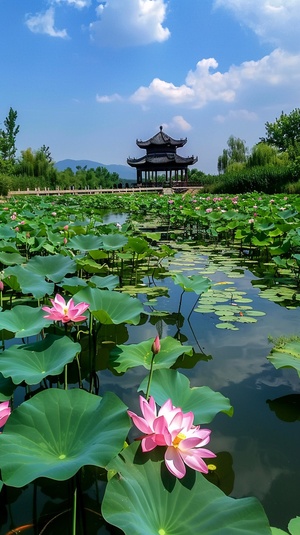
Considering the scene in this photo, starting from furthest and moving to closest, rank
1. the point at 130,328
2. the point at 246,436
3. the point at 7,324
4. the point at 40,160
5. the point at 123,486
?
1. the point at 40,160
2. the point at 130,328
3. the point at 7,324
4. the point at 246,436
5. the point at 123,486

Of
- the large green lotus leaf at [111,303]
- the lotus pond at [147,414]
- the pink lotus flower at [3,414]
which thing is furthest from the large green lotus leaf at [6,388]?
the large green lotus leaf at [111,303]

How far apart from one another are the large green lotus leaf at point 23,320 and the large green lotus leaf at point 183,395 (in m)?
0.57

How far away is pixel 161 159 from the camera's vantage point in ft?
102

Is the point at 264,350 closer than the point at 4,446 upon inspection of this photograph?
No

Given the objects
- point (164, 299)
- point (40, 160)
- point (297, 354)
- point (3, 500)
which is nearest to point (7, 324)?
point (3, 500)

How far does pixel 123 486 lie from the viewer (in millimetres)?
759

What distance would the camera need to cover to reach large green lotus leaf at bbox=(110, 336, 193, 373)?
1.50m

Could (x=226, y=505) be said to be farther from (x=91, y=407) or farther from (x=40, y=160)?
(x=40, y=160)

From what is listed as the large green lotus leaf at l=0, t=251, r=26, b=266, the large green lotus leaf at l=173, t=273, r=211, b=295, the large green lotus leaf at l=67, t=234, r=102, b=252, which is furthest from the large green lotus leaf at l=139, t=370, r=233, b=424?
the large green lotus leaf at l=67, t=234, r=102, b=252

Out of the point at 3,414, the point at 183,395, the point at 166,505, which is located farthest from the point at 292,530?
the point at 3,414

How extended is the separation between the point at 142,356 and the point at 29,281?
0.91 m

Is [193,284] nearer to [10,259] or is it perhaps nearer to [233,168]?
[10,259]

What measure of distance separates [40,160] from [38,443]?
33.1 metres

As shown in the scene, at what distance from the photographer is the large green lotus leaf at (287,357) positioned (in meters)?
Answer: 1.57
